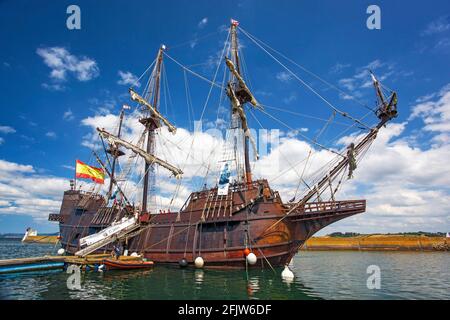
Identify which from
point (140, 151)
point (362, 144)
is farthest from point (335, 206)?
point (140, 151)

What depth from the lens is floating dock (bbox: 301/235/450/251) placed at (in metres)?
56.2

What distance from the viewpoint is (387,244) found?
2340 inches

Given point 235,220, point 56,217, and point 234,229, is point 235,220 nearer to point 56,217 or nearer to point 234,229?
point 234,229

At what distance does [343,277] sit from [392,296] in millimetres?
6273

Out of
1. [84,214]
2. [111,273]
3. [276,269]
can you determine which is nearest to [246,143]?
[276,269]

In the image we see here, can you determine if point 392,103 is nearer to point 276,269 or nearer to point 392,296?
point 392,296

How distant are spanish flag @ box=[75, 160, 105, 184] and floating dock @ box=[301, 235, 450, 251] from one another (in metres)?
51.1

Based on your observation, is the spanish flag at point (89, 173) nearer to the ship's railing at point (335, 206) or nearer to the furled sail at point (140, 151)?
the furled sail at point (140, 151)

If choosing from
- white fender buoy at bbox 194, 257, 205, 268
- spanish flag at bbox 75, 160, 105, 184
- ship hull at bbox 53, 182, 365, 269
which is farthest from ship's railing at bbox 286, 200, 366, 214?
spanish flag at bbox 75, 160, 105, 184

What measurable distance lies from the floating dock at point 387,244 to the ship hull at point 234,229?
4822 centimetres

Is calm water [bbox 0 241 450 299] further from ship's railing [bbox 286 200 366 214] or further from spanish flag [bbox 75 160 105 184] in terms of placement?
spanish flag [bbox 75 160 105 184]

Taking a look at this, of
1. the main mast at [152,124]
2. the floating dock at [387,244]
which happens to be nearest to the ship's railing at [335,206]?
the main mast at [152,124]

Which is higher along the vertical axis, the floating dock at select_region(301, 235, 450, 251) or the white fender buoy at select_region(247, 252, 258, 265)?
the white fender buoy at select_region(247, 252, 258, 265)

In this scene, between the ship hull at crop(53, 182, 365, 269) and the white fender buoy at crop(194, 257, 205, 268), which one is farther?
the white fender buoy at crop(194, 257, 205, 268)
